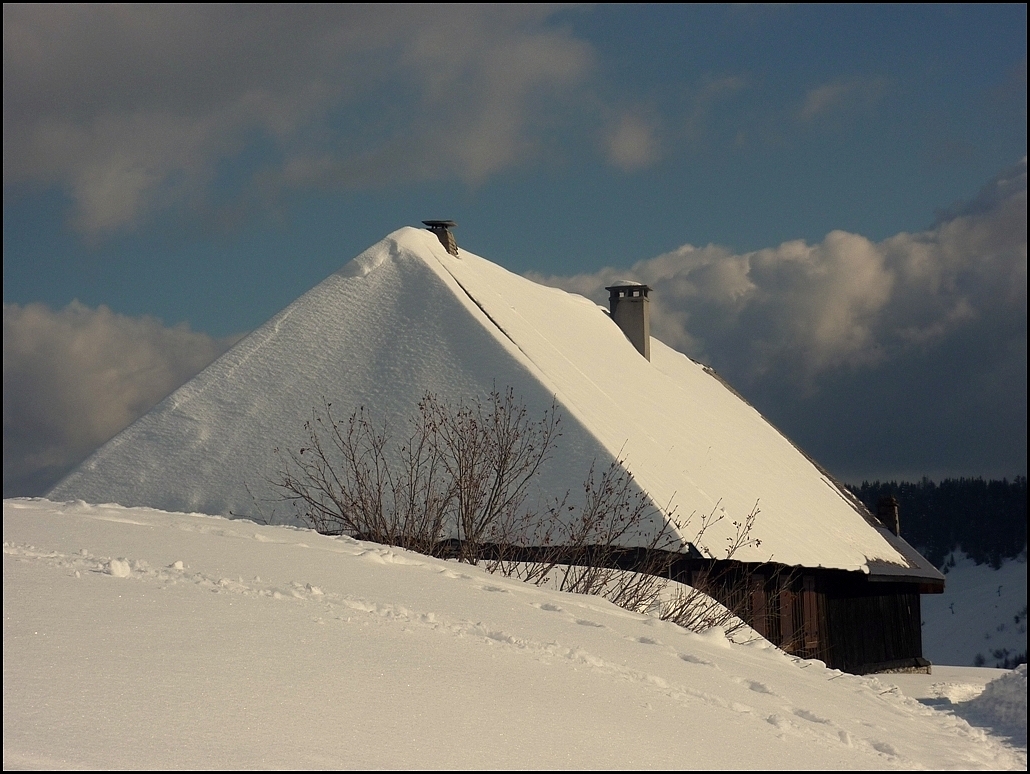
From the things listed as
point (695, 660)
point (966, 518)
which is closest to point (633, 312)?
point (695, 660)

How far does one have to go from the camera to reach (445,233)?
18062mm

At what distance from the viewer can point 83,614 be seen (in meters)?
5.55

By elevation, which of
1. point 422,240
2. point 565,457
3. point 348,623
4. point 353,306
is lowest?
point 348,623

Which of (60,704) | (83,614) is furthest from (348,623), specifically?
(60,704)

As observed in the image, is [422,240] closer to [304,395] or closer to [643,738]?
[304,395]

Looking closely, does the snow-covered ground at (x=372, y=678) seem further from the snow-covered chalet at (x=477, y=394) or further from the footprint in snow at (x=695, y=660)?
the snow-covered chalet at (x=477, y=394)

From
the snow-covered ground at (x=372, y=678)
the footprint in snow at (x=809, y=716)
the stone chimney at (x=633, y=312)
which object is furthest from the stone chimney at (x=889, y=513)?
the footprint in snow at (x=809, y=716)

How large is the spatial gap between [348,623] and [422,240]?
11.7 metres

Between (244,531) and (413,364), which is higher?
(413,364)

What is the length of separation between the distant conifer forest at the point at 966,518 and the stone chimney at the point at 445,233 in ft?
224

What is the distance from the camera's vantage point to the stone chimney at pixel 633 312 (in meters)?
22.0

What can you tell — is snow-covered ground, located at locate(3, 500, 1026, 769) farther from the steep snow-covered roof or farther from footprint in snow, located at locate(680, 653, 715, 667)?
the steep snow-covered roof

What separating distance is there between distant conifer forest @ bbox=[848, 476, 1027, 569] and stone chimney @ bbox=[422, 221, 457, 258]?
224 feet

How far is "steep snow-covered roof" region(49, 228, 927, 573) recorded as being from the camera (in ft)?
45.1
